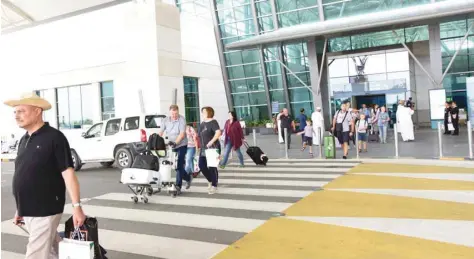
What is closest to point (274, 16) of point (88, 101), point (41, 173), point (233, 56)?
point (233, 56)

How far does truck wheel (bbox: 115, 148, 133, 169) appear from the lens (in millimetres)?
13078

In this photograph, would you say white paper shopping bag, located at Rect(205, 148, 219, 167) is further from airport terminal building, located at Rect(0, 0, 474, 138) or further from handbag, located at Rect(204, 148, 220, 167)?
airport terminal building, located at Rect(0, 0, 474, 138)

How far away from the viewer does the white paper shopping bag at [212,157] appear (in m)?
8.09

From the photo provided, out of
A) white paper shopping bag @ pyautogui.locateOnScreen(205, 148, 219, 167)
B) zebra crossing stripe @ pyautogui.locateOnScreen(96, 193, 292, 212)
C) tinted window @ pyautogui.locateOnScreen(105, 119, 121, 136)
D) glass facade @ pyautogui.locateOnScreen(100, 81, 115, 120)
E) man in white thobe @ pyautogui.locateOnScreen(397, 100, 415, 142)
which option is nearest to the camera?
zebra crossing stripe @ pyautogui.locateOnScreen(96, 193, 292, 212)

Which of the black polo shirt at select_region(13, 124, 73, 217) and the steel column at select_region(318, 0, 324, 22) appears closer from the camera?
the black polo shirt at select_region(13, 124, 73, 217)

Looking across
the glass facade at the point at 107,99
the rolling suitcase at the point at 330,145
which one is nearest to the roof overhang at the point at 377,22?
the glass facade at the point at 107,99

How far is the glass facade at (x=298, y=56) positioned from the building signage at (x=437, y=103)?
518cm

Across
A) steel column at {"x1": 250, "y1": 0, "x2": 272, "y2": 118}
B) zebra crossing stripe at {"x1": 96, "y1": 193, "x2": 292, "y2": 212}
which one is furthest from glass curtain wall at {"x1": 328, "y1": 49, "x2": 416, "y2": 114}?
zebra crossing stripe at {"x1": 96, "y1": 193, "x2": 292, "y2": 212}

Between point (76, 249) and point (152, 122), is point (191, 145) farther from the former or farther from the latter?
point (76, 249)

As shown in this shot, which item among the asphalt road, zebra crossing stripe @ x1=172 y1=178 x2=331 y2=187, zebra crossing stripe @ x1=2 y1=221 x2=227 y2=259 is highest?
zebra crossing stripe @ x1=172 y1=178 x2=331 y2=187

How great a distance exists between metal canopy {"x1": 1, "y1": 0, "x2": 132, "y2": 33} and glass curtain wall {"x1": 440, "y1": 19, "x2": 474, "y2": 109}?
2210 centimetres

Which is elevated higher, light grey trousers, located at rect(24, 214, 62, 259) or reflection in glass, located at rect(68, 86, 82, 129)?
reflection in glass, located at rect(68, 86, 82, 129)

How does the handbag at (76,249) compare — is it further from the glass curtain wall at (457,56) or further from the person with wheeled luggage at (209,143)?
the glass curtain wall at (457,56)

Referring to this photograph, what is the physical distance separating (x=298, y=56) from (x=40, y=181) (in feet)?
97.1
